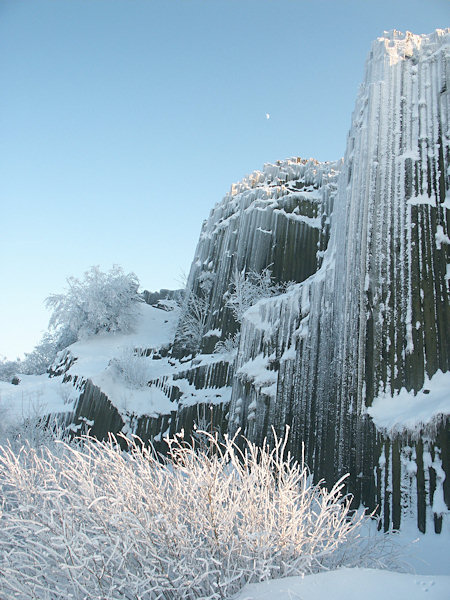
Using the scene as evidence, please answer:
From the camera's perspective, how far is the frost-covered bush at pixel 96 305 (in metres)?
25.3

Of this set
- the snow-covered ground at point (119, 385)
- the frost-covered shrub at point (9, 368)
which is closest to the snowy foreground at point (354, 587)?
the snow-covered ground at point (119, 385)

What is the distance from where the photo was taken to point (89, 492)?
4.02 m

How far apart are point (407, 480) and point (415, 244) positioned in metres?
4.18

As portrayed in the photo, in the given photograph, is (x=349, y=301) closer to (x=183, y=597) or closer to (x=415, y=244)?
(x=415, y=244)

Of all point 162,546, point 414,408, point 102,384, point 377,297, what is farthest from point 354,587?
point 102,384

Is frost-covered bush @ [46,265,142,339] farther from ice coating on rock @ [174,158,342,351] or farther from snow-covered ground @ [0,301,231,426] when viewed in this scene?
ice coating on rock @ [174,158,342,351]

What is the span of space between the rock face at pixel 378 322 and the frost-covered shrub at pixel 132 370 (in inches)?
276

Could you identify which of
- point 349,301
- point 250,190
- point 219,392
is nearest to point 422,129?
point 349,301

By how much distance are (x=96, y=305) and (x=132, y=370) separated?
8.84m

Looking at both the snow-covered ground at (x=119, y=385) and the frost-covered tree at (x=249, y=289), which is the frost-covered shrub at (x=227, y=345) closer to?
the snow-covered ground at (x=119, y=385)

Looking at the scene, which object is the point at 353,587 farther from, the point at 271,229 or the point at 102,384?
the point at 271,229

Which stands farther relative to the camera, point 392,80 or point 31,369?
point 31,369

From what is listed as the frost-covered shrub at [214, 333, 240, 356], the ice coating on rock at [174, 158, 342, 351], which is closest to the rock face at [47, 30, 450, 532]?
the frost-covered shrub at [214, 333, 240, 356]

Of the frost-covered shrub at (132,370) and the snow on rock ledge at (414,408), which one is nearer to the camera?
the snow on rock ledge at (414,408)
